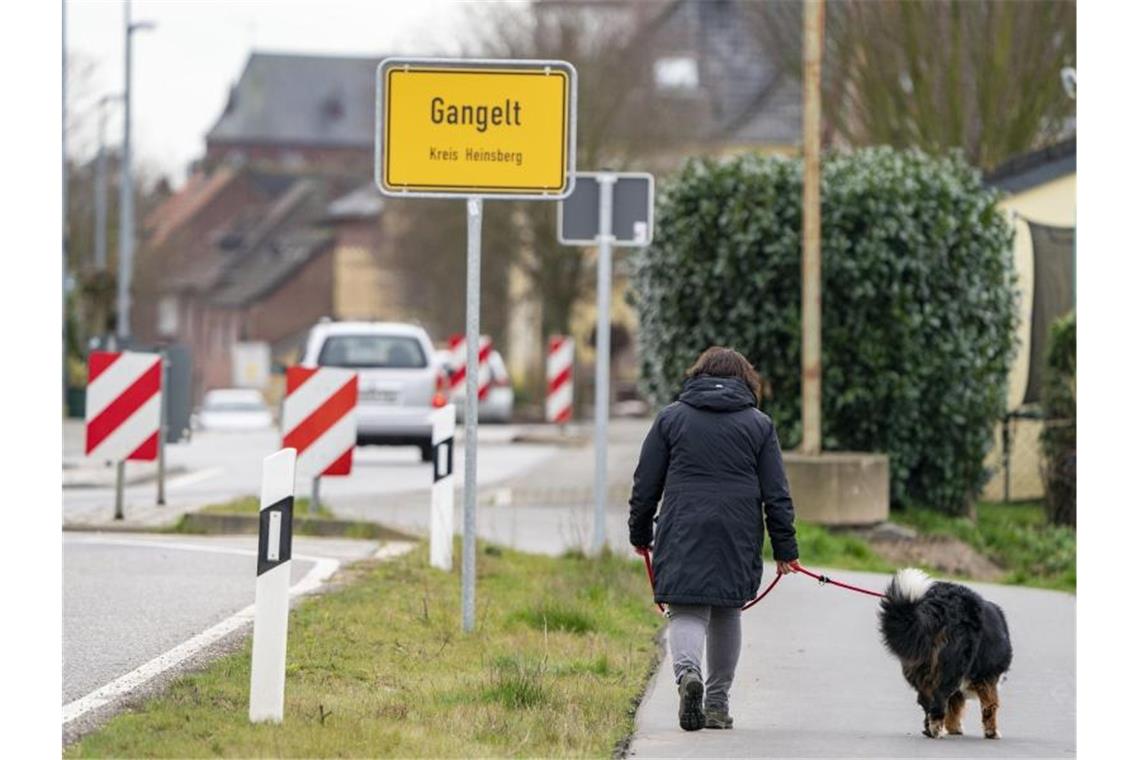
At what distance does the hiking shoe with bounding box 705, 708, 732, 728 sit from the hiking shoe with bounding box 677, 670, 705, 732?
4.2 inches

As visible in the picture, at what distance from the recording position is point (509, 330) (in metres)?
59.7

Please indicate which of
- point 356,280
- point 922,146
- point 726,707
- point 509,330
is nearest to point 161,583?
point 726,707

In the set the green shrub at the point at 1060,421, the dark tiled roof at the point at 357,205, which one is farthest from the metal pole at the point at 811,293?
Answer: the dark tiled roof at the point at 357,205

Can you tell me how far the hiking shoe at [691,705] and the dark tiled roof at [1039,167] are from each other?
1370 cm

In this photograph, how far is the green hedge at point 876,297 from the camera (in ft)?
57.0

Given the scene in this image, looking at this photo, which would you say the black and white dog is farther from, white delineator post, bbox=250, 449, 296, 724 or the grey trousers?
white delineator post, bbox=250, 449, 296, 724

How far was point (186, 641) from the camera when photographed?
9711 millimetres

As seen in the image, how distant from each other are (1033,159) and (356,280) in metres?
72.5

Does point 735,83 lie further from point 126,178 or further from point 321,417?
point 321,417

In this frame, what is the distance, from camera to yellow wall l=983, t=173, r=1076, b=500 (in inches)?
797

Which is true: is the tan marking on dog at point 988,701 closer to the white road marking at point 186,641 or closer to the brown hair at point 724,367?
the brown hair at point 724,367

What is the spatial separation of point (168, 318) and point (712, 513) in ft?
340

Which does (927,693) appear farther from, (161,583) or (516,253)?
(516,253)

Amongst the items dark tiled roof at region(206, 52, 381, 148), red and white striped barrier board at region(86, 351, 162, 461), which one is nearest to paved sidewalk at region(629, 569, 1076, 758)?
red and white striped barrier board at region(86, 351, 162, 461)
